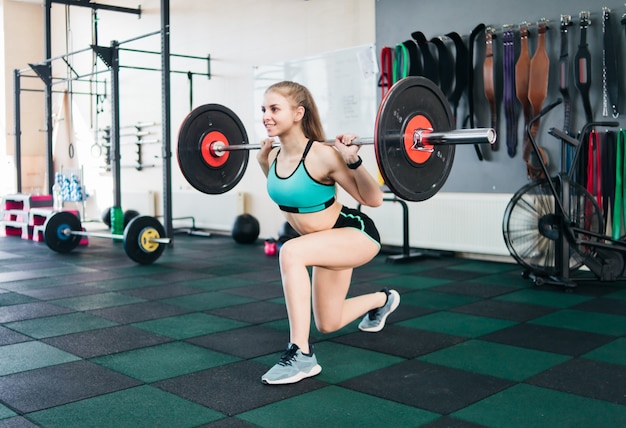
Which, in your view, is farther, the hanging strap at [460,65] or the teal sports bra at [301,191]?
the hanging strap at [460,65]

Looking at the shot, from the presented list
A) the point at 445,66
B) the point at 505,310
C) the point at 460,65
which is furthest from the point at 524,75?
the point at 505,310

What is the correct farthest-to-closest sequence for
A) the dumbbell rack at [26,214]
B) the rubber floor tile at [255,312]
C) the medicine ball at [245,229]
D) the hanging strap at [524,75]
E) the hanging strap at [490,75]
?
the dumbbell rack at [26,214] → the medicine ball at [245,229] → the hanging strap at [490,75] → the hanging strap at [524,75] → the rubber floor tile at [255,312]

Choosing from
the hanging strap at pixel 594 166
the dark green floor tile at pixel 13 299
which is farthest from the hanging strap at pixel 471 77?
the dark green floor tile at pixel 13 299

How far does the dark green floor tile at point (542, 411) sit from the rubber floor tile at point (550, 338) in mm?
579

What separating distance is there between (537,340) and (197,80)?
5.64 metres

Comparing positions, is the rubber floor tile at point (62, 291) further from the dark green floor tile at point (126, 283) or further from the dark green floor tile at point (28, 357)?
the dark green floor tile at point (28, 357)

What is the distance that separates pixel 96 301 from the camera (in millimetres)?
3730

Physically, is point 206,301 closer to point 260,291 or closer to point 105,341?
point 260,291

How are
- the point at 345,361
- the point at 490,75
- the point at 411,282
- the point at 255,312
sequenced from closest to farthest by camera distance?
1. the point at 345,361
2. the point at 255,312
3. the point at 411,282
4. the point at 490,75

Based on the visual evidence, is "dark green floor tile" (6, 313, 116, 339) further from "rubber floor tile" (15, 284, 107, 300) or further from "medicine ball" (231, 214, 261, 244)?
"medicine ball" (231, 214, 261, 244)

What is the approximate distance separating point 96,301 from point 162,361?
1362mm

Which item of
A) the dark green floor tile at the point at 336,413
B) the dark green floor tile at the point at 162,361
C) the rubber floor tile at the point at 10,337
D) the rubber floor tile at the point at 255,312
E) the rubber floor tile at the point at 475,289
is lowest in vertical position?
the dark green floor tile at the point at 336,413

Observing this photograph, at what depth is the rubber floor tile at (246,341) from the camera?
268 centimetres

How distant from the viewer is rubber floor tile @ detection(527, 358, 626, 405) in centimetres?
213
